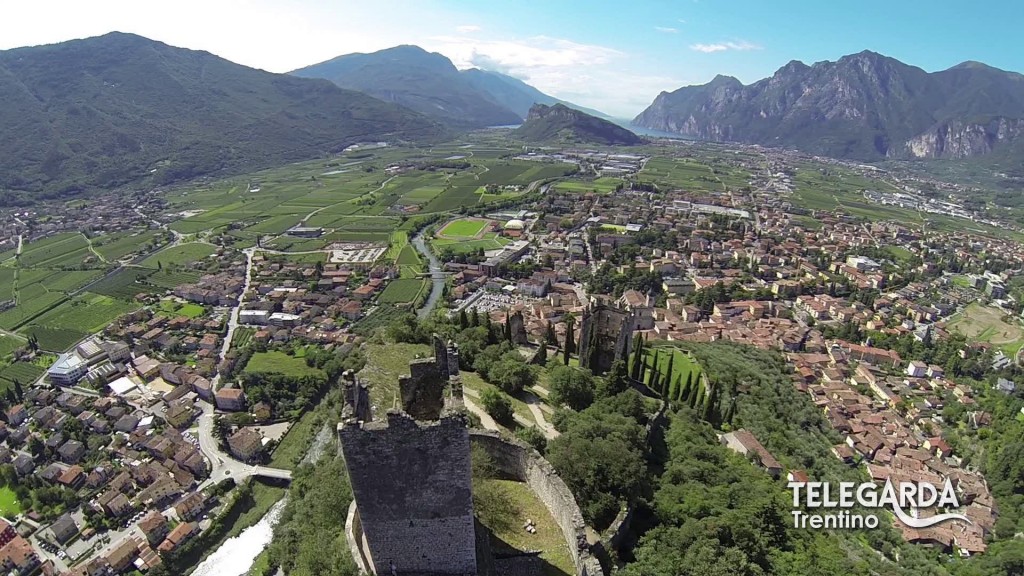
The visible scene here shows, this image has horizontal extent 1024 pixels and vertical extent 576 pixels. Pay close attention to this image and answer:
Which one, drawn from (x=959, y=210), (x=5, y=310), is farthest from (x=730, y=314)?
(x=959, y=210)

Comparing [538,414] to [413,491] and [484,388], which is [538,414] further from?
[413,491]

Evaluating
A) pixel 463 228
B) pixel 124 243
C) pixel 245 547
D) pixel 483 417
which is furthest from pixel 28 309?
pixel 483 417

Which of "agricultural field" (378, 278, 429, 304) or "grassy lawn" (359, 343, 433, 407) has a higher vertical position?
"grassy lawn" (359, 343, 433, 407)

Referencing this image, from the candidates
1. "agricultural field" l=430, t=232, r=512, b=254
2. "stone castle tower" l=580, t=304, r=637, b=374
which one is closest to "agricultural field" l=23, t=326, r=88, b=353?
"agricultural field" l=430, t=232, r=512, b=254

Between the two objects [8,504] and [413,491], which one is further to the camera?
[8,504]

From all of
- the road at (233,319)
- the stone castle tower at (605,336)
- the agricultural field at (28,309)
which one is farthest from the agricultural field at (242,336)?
the stone castle tower at (605,336)

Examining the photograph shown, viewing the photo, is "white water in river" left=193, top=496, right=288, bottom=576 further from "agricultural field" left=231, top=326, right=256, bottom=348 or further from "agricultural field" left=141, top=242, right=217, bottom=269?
"agricultural field" left=141, top=242, right=217, bottom=269
